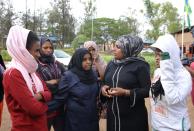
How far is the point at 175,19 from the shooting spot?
3881cm

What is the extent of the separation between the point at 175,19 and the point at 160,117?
36775 mm

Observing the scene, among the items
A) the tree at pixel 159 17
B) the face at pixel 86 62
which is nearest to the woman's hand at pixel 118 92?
the face at pixel 86 62

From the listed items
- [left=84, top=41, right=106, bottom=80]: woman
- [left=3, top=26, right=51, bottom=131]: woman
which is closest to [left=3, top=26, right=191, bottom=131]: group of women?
[left=3, top=26, right=51, bottom=131]: woman

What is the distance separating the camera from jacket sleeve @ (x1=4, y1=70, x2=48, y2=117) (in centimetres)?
283

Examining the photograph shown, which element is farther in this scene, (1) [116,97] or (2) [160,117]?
(1) [116,97]

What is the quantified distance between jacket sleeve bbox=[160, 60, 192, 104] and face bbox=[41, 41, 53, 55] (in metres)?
1.41

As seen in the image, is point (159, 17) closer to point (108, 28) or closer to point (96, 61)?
point (108, 28)

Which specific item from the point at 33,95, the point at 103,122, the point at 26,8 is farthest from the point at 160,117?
the point at 26,8

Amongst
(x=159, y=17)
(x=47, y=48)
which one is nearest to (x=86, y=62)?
(x=47, y=48)

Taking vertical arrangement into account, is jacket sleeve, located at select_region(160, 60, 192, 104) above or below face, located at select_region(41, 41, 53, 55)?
below

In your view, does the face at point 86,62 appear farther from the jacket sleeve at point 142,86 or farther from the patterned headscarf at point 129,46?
the jacket sleeve at point 142,86

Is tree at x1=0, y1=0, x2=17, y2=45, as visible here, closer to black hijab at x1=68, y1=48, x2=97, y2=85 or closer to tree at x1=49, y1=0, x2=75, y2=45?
tree at x1=49, y1=0, x2=75, y2=45

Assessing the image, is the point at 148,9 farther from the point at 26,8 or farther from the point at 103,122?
the point at 103,122

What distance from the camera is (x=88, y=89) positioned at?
355cm
